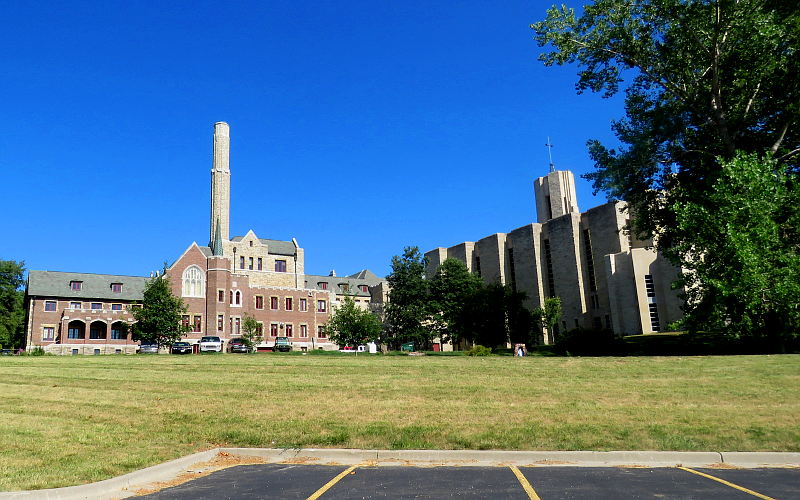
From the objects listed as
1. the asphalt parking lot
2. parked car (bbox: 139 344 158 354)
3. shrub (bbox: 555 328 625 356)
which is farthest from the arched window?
the asphalt parking lot

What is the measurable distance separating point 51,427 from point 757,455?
14454 millimetres

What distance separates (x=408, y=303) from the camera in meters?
66.4

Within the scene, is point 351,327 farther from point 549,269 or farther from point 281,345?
point 549,269

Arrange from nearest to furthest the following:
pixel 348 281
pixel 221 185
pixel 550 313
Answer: pixel 550 313
pixel 221 185
pixel 348 281

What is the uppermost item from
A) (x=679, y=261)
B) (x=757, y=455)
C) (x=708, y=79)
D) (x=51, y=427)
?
(x=708, y=79)

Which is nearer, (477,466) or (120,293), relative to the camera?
(477,466)

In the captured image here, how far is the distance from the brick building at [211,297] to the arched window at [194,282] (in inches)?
4.2

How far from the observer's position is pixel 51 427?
510 inches

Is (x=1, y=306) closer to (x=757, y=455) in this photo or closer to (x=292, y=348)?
(x=292, y=348)

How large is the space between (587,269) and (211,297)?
146 feet

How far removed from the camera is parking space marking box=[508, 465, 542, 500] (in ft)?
27.0

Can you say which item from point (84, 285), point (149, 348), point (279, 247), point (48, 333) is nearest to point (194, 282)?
point (149, 348)

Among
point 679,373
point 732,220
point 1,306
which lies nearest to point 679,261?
point 732,220

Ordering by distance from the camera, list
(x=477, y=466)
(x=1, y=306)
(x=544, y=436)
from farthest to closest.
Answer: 1. (x=1, y=306)
2. (x=544, y=436)
3. (x=477, y=466)
